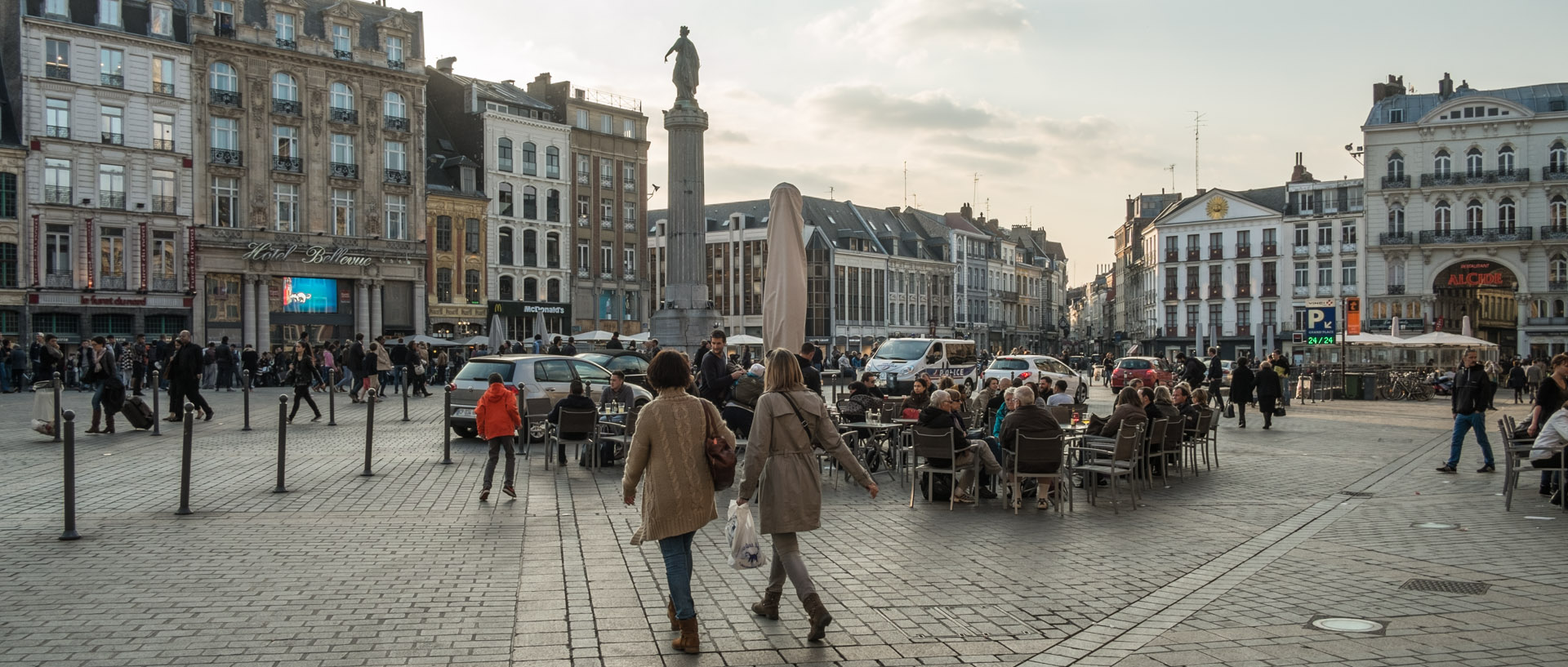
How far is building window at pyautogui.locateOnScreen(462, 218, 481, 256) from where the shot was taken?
59.7 m

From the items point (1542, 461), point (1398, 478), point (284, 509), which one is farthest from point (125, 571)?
point (1398, 478)

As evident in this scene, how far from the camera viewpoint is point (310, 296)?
5166 cm

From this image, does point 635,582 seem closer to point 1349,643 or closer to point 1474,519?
point 1349,643

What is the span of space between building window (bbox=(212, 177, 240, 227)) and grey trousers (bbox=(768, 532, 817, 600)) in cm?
4845

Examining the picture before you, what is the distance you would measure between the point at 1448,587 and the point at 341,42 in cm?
5375

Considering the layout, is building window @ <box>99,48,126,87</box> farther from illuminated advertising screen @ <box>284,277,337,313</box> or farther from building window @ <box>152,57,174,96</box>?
illuminated advertising screen @ <box>284,277,337,313</box>

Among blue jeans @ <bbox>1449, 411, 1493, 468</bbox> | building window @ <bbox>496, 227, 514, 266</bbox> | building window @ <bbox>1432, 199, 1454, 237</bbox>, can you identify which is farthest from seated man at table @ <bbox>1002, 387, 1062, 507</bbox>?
building window @ <bbox>1432, 199, 1454, 237</bbox>

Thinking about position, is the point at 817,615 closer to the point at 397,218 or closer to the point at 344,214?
the point at 344,214

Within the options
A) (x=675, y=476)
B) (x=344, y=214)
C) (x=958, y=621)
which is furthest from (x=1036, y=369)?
(x=344, y=214)

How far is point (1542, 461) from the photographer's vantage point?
39.3 feet

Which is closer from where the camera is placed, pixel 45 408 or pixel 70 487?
pixel 70 487

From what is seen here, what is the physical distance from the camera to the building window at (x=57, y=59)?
146 ft

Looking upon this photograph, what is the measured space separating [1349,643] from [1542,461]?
23.4 feet

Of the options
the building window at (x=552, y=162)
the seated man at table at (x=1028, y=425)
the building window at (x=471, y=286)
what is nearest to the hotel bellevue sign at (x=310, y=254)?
the building window at (x=471, y=286)
